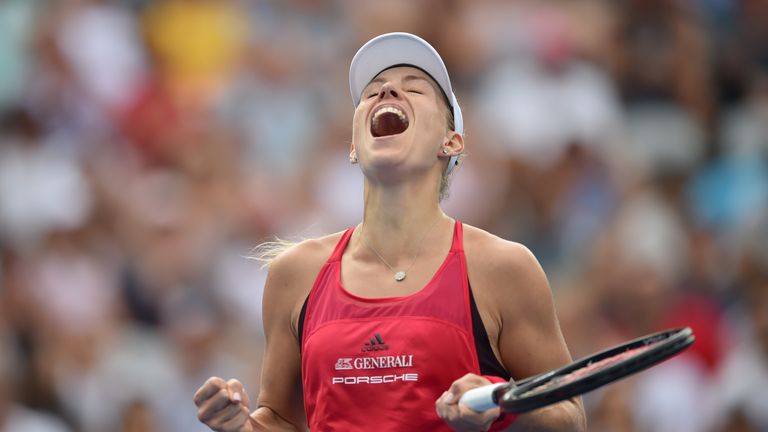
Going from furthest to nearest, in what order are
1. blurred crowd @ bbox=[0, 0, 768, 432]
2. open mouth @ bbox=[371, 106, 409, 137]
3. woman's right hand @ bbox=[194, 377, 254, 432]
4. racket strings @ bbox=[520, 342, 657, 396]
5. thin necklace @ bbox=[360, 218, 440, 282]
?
blurred crowd @ bbox=[0, 0, 768, 432] < open mouth @ bbox=[371, 106, 409, 137] < thin necklace @ bbox=[360, 218, 440, 282] < woman's right hand @ bbox=[194, 377, 254, 432] < racket strings @ bbox=[520, 342, 657, 396]

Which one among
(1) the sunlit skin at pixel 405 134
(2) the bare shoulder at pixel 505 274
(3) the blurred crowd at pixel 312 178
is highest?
(3) the blurred crowd at pixel 312 178

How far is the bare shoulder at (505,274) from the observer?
13.9 feet

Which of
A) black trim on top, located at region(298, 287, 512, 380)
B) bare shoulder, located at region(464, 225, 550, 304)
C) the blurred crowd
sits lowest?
black trim on top, located at region(298, 287, 512, 380)

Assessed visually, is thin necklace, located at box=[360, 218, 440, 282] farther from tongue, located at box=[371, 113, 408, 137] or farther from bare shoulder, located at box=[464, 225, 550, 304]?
tongue, located at box=[371, 113, 408, 137]

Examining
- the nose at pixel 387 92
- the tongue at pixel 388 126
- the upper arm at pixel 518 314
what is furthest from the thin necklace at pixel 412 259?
the nose at pixel 387 92

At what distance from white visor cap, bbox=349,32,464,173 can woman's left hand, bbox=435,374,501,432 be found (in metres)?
1.22

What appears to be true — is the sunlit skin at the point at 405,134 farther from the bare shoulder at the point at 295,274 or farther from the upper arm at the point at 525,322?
the upper arm at the point at 525,322

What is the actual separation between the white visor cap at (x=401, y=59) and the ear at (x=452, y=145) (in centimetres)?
4

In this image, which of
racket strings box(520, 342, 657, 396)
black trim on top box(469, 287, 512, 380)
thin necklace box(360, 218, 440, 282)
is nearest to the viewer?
racket strings box(520, 342, 657, 396)

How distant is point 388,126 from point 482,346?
0.95 meters

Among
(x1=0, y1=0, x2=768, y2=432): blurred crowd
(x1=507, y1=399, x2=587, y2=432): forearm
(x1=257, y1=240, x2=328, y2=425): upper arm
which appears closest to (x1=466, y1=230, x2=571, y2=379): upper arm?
(x1=507, y1=399, x2=587, y2=432): forearm

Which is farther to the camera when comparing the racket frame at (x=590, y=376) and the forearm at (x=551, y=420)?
the forearm at (x=551, y=420)

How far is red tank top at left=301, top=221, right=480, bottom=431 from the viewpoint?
4125 millimetres

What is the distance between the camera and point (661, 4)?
962cm
